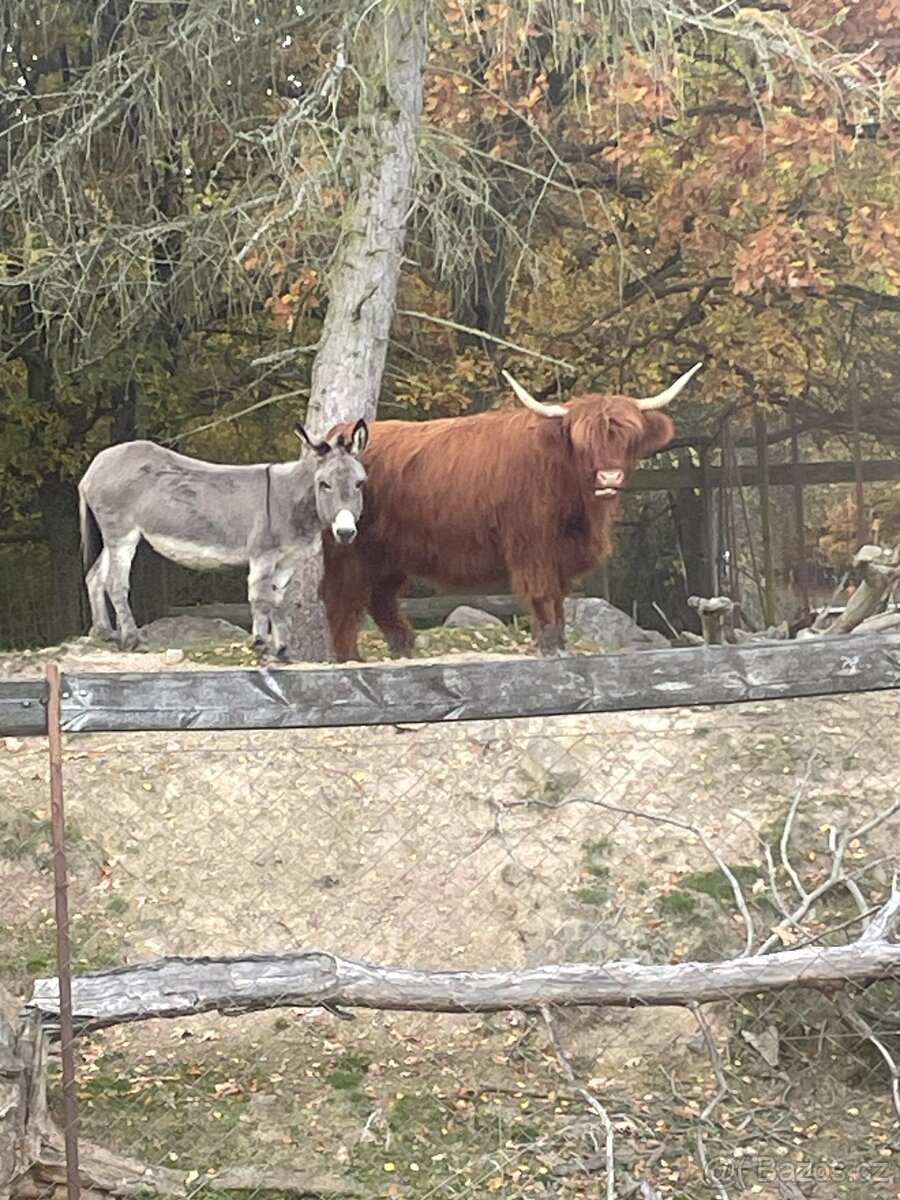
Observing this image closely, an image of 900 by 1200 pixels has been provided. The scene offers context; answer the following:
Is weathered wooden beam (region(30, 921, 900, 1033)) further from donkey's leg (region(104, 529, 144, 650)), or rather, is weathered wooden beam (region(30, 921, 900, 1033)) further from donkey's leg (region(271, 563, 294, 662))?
donkey's leg (region(104, 529, 144, 650))

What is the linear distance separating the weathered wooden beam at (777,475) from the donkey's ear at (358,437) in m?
5.21

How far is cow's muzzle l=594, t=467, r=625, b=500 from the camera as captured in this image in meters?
5.69

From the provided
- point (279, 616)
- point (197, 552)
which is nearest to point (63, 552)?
point (197, 552)

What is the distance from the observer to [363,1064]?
394 cm

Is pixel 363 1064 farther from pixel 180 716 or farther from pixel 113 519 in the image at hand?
pixel 113 519

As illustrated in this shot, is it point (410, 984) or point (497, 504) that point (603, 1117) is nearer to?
point (410, 984)

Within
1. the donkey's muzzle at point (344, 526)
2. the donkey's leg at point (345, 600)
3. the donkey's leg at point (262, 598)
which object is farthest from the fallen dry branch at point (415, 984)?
the donkey's leg at point (345, 600)

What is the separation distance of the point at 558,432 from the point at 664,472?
5.70 m

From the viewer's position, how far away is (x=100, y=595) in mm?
6184

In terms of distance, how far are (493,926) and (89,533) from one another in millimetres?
2934

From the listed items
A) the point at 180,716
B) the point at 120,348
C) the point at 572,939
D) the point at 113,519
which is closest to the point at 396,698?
the point at 180,716

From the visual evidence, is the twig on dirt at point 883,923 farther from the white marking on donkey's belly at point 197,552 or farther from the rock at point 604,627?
the rock at point 604,627

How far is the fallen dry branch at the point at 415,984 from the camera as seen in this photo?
2.91 meters

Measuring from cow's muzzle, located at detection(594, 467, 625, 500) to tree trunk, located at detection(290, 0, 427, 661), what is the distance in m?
1.67
